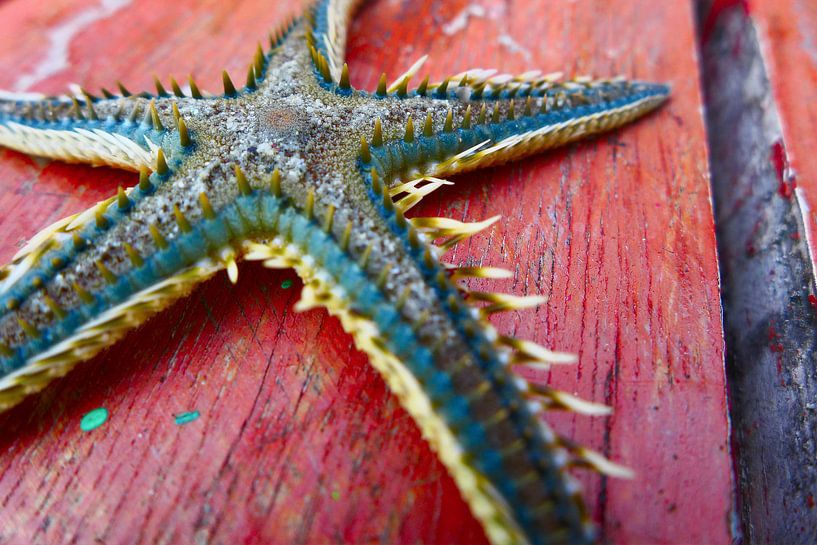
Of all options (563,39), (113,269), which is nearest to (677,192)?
(563,39)

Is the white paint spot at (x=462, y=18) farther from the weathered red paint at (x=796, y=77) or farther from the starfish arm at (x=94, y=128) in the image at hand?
the starfish arm at (x=94, y=128)

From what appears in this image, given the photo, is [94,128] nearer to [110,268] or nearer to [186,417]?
[110,268]

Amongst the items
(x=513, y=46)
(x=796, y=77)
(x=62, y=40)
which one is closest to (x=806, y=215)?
(x=796, y=77)

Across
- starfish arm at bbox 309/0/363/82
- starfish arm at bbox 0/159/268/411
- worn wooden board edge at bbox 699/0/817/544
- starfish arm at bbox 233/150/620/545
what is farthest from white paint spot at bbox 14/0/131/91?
worn wooden board edge at bbox 699/0/817/544

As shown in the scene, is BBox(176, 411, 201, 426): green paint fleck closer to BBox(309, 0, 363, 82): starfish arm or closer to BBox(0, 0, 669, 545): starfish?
BBox(0, 0, 669, 545): starfish

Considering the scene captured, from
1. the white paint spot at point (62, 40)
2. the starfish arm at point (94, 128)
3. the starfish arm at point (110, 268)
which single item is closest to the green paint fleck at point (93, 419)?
the starfish arm at point (110, 268)

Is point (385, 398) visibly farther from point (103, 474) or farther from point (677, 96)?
point (677, 96)
